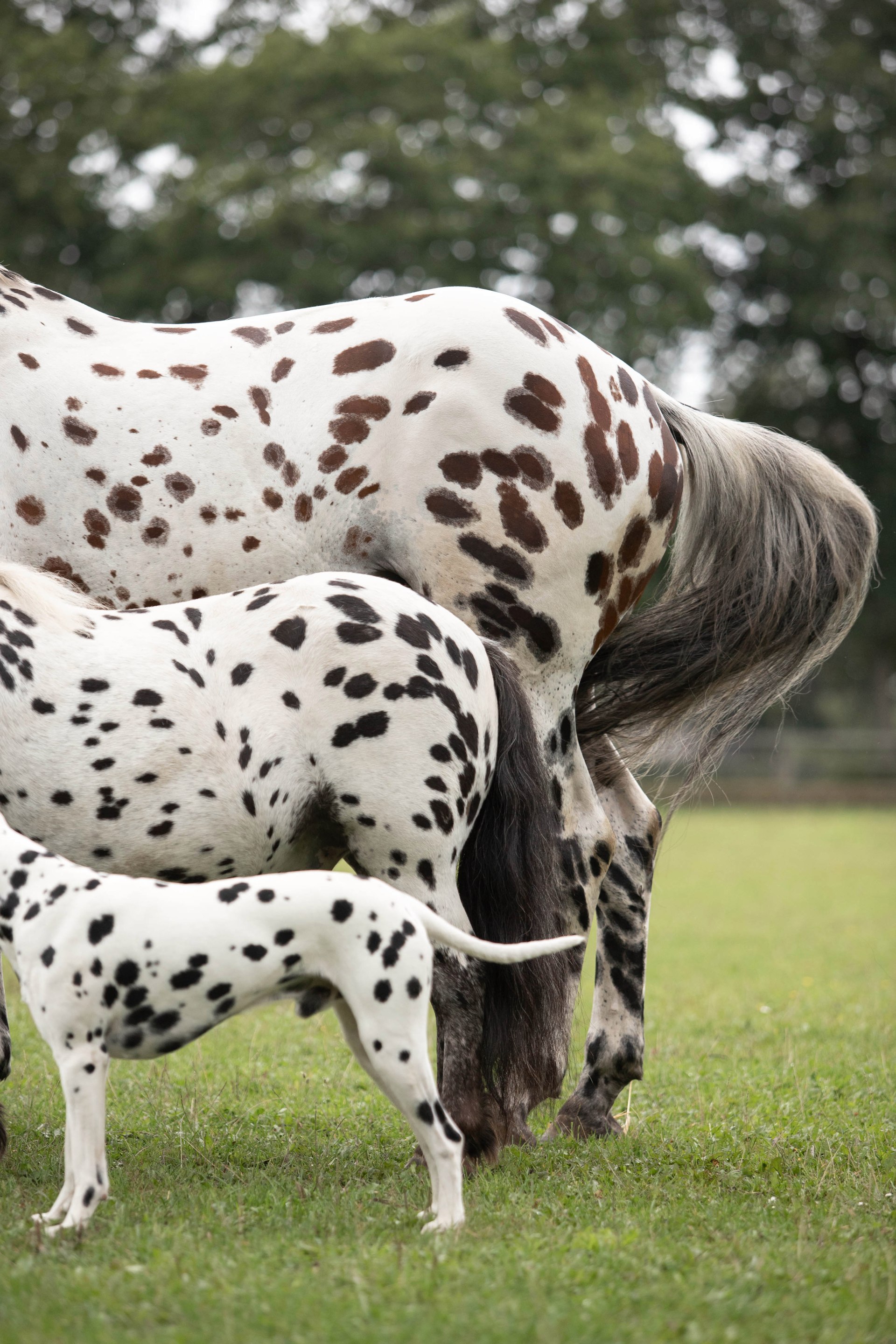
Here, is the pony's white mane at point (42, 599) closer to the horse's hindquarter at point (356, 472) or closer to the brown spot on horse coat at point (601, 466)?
the horse's hindquarter at point (356, 472)

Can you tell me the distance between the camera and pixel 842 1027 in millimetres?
7062

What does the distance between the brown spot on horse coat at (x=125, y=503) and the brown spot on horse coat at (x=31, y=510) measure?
0.71ft

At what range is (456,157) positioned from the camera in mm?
21094

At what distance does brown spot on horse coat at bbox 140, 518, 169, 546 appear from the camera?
4469mm

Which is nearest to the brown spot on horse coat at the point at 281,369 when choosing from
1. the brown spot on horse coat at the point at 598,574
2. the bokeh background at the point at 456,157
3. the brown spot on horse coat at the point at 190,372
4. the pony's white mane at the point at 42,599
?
the brown spot on horse coat at the point at 190,372

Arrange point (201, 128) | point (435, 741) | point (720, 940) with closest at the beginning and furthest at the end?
1. point (435, 741)
2. point (720, 940)
3. point (201, 128)

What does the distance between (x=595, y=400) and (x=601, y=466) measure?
0.24 meters

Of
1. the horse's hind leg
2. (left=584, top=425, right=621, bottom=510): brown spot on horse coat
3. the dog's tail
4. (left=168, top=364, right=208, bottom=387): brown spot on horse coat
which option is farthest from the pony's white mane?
the horse's hind leg

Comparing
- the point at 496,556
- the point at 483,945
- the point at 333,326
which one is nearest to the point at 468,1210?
the point at 483,945

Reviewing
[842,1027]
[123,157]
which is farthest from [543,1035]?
[123,157]

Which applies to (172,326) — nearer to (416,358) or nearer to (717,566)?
(416,358)

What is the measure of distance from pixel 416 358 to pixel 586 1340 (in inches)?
122

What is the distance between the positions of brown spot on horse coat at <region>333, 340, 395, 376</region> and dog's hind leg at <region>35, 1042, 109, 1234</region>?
8.06ft

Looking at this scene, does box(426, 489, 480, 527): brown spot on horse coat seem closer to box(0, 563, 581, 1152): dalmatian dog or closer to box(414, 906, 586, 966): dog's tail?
box(0, 563, 581, 1152): dalmatian dog
